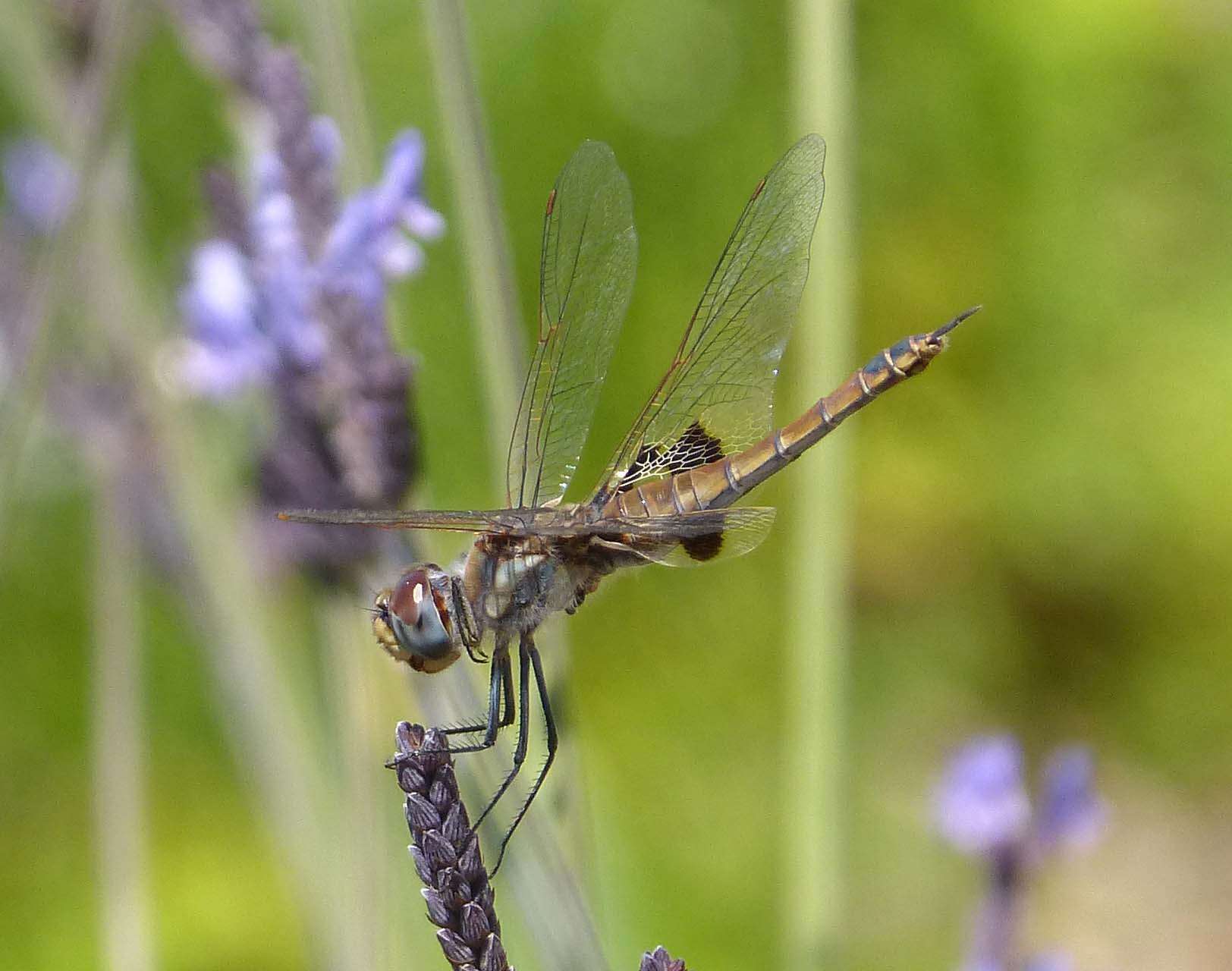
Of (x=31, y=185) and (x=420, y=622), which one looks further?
(x=31, y=185)

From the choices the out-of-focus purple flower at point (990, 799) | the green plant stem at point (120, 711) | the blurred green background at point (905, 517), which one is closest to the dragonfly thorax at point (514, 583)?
the out-of-focus purple flower at point (990, 799)

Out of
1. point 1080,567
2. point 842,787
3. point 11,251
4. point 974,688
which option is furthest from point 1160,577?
point 11,251

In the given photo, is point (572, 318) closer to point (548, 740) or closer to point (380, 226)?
Result: point (380, 226)

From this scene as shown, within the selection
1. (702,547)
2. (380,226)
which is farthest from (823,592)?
(380,226)

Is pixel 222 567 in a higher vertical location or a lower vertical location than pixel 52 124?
lower

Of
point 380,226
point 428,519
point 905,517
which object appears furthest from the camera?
point 905,517

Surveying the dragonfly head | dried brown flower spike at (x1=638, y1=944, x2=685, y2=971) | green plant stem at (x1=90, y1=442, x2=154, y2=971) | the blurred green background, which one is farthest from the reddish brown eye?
the blurred green background

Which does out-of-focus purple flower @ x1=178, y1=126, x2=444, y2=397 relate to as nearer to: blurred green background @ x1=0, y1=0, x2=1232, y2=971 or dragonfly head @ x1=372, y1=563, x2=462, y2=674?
dragonfly head @ x1=372, y1=563, x2=462, y2=674

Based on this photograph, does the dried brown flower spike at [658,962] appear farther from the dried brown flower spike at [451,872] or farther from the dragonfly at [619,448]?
the dragonfly at [619,448]
